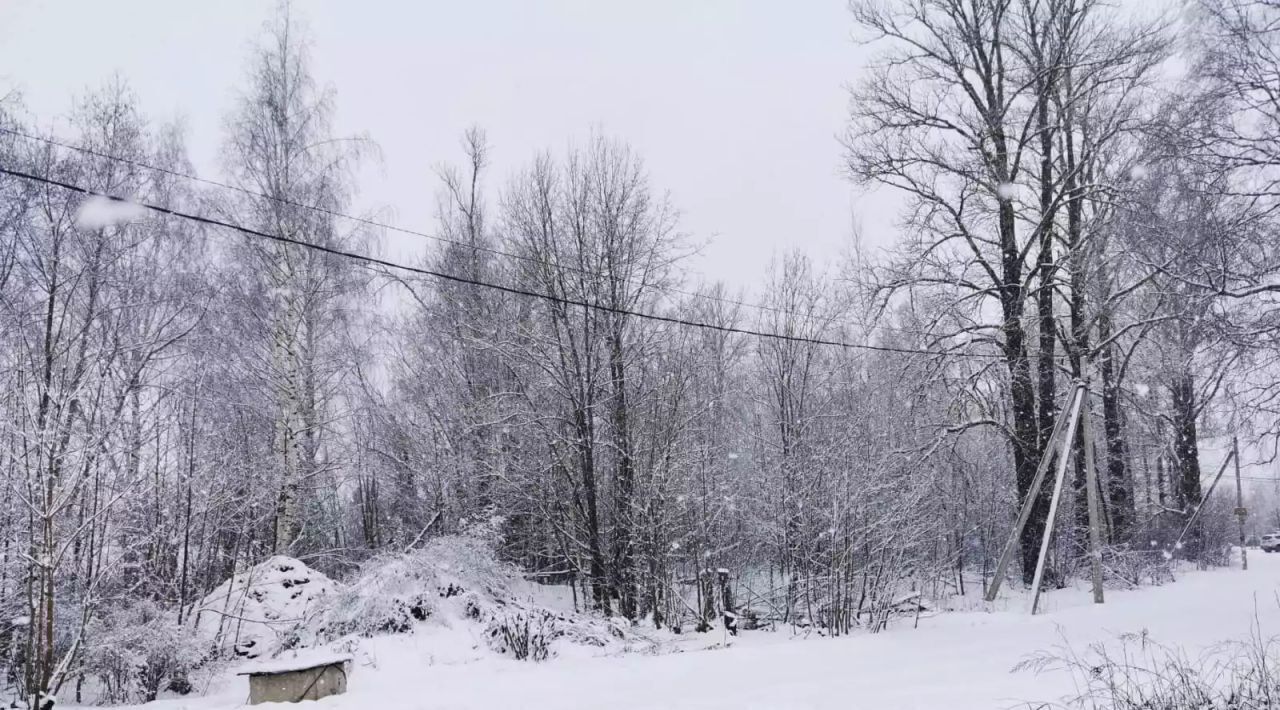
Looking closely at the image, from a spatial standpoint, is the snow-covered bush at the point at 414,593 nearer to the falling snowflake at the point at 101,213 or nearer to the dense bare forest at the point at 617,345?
the dense bare forest at the point at 617,345

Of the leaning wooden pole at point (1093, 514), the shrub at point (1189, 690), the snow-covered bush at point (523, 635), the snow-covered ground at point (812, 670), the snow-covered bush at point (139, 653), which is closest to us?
the shrub at point (1189, 690)

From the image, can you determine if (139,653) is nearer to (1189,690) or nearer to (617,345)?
(617,345)

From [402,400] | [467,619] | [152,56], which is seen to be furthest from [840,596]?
[152,56]

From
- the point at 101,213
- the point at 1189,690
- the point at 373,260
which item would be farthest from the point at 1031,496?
the point at 101,213

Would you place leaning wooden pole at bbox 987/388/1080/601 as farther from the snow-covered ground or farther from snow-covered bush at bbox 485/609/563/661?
snow-covered bush at bbox 485/609/563/661

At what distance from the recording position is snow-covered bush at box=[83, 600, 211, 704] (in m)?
8.75

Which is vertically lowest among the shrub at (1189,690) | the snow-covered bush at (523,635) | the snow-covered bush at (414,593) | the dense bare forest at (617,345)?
the snow-covered bush at (523,635)

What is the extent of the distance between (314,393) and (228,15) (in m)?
9.02

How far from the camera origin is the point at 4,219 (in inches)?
474

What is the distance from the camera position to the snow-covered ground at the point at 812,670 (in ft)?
20.0

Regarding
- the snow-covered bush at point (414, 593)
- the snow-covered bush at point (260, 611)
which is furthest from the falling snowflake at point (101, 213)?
the snow-covered bush at point (414, 593)

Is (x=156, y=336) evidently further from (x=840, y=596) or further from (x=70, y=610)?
(x=840, y=596)

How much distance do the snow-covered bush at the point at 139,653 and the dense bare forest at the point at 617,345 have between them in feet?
0.14

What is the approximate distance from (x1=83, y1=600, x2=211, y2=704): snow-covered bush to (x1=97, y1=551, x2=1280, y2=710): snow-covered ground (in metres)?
0.59
